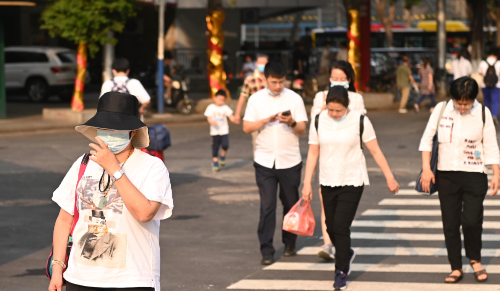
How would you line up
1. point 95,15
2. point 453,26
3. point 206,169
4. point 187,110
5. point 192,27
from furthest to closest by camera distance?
point 453,26
point 192,27
point 187,110
point 95,15
point 206,169

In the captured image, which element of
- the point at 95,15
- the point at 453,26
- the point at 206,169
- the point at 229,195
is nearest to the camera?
the point at 229,195

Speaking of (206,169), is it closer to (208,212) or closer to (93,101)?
(208,212)

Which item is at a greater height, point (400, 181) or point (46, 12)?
point (46, 12)

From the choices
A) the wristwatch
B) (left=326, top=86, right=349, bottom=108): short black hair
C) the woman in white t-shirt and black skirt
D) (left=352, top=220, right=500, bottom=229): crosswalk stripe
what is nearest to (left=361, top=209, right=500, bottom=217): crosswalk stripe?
(left=352, top=220, right=500, bottom=229): crosswalk stripe

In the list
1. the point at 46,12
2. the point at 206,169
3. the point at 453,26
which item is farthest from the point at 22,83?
the point at 453,26

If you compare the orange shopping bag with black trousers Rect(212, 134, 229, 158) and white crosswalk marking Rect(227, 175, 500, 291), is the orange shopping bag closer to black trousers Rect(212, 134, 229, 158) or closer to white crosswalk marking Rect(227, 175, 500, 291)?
white crosswalk marking Rect(227, 175, 500, 291)

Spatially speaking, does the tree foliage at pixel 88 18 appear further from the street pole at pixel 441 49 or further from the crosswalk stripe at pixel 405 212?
the street pole at pixel 441 49

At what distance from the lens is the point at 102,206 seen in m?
3.82

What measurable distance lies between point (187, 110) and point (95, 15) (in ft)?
14.0

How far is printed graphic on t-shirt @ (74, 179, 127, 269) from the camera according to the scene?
383 cm

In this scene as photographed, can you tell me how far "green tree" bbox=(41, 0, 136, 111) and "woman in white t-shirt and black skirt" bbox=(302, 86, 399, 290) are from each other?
1498 cm

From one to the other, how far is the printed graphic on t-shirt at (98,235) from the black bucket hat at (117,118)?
0.85 feet

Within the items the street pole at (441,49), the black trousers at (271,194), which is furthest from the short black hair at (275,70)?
the street pole at (441,49)

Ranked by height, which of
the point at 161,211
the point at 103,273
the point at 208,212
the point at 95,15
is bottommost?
the point at 208,212
